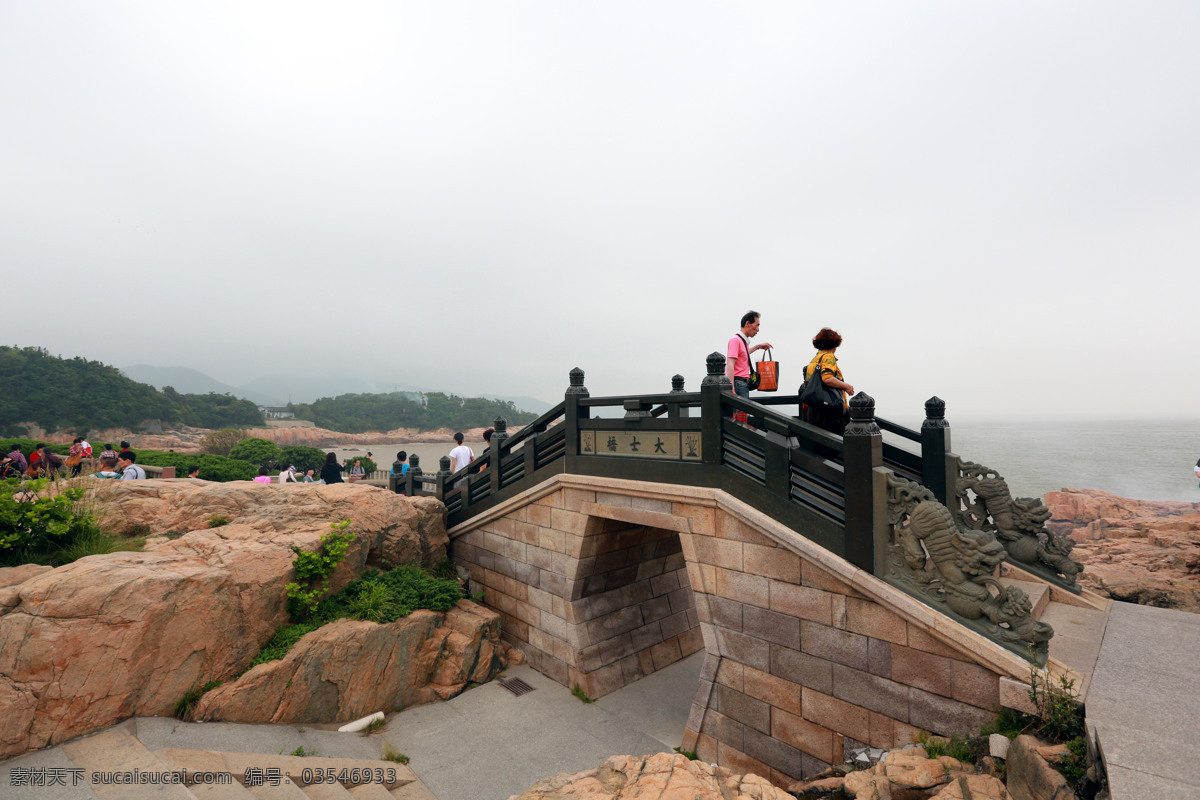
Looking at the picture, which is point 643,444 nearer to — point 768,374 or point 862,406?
point 768,374

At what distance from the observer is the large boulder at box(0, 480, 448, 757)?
4.81 metres

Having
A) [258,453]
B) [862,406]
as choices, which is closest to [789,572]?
[862,406]

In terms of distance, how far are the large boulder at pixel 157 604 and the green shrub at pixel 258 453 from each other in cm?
1742

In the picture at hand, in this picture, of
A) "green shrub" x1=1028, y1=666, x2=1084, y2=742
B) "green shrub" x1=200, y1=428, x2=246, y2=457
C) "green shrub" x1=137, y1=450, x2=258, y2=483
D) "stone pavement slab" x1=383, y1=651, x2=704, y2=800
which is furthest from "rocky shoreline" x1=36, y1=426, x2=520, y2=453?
"green shrub" x1=1028, y1=666, x2=1084, y2=742

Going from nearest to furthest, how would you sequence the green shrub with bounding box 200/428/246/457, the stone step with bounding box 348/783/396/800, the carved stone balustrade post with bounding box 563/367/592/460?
the stone step with bounding box 348/783/396/800
the carved stone balustrade post with bounding box 563/367/592/460
the green shrub with bounding box 200/428/246/457

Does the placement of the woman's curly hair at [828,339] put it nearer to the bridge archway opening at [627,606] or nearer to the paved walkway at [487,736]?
the bridge archway opening at [627,606]

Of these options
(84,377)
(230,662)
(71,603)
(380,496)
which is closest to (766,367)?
(380,496)

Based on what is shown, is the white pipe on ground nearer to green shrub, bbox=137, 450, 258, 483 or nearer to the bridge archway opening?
the bridge archway opening

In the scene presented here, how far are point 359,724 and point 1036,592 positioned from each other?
27.1 ft

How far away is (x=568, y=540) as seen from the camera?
7.95 m

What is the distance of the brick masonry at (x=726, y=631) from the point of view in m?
4.59

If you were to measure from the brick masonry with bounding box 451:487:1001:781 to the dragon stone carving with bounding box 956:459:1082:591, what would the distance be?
7.19 ft

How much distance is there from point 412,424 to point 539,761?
2567 inches

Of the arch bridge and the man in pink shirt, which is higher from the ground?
the man in pink shirt
